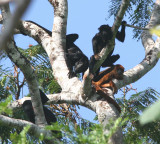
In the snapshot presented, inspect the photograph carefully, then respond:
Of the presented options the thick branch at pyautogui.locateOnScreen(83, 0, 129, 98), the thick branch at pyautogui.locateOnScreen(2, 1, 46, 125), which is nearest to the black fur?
the thick branch at pyautogui.locateOnScreen(83, 0, 129, 98)

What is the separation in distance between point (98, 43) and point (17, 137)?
3.41 metres

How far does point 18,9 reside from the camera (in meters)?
0.70

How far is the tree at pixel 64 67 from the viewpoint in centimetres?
375

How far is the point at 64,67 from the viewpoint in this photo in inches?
228

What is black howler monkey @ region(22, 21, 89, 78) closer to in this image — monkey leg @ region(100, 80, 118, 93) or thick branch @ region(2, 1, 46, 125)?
monkey leg @ region(100, 80, 118, 93)

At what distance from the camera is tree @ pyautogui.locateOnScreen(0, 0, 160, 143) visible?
375 centimetres

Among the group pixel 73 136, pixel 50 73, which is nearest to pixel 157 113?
pixel 73 136

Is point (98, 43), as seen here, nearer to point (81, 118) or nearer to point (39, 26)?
point (81, 118)

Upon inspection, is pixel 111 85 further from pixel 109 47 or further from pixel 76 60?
pixel 76 60

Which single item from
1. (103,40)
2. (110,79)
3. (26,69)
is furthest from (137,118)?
(26,69)

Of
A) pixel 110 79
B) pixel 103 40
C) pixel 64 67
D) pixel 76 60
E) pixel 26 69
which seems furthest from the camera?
pixel 76 60

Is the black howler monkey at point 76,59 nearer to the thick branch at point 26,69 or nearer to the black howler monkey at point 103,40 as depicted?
the black howler monkey at point 103,40

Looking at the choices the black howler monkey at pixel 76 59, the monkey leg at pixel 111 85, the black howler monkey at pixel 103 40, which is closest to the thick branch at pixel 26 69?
the black howler monkey at pixel 103 40

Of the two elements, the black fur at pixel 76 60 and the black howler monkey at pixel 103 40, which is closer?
the black howler monkey at pixel 103 40
